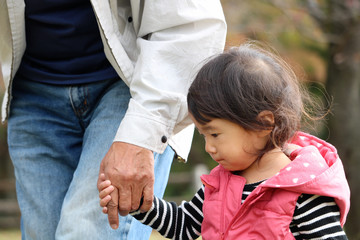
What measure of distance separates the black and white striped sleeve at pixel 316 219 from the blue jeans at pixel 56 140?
25.6 inches

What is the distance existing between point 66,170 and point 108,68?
0.51 meters

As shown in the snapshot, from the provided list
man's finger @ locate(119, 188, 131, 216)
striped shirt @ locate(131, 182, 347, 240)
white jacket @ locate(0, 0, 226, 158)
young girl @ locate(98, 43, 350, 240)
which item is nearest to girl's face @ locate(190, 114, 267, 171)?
young girl @ locate(98, 43, 350, 240)

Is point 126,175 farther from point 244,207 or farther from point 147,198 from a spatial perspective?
point 244,207

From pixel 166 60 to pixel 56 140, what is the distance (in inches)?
26.1

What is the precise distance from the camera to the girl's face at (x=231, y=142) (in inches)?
85.0

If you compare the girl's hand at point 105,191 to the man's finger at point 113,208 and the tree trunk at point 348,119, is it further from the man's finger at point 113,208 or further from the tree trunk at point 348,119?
the tree trunk at point 348,119

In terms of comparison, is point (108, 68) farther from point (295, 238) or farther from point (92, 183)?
point (295, 238)

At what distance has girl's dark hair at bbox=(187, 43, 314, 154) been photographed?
216cm

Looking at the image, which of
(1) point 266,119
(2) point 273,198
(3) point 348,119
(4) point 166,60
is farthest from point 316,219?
(3) point 348,119

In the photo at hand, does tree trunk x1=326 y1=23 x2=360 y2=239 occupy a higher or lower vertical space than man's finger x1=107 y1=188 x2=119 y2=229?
lower

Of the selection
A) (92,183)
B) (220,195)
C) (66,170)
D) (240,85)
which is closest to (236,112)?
(240,85)

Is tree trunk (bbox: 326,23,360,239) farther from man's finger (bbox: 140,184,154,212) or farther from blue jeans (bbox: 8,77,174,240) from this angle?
man's finger (bbox: 140,184,154,212)

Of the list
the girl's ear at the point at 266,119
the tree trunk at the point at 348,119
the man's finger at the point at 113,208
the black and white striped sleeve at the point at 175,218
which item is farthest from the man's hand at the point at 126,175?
the tree trunk at the point at 348,119

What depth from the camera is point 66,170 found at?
2.79 m
